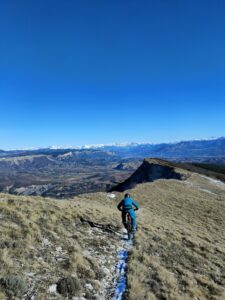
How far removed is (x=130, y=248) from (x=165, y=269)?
8.40 ft

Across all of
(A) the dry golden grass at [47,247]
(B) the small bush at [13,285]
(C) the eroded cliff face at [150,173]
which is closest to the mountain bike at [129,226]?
(A) the dry golden grass at [47,247]

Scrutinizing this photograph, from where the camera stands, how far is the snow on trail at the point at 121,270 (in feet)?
34.7

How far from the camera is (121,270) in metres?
12.5

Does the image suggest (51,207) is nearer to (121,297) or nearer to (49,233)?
(49,233)

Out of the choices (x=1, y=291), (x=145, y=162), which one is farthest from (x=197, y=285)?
(x=145, y=162)

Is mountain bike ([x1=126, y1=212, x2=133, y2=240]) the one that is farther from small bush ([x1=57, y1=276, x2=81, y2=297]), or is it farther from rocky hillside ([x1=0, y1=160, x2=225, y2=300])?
small bush ([x1=57, y1=276, x2=81, y2=297])

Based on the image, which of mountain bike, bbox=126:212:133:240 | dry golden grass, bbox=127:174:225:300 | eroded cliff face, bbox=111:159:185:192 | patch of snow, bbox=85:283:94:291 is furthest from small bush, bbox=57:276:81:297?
eroded cliff face, bbox=111:159:185:192

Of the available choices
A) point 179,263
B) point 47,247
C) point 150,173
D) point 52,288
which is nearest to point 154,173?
point 150,173

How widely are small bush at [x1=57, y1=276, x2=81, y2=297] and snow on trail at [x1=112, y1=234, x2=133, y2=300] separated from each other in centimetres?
127

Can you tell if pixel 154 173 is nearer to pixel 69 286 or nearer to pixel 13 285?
pixel 69 286

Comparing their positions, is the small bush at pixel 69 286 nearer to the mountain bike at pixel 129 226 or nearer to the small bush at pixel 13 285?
the small bush at pixel 13 285

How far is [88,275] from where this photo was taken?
1126 cm

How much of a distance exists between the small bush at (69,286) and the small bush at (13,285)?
3.91ft

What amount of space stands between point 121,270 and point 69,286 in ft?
10.6
